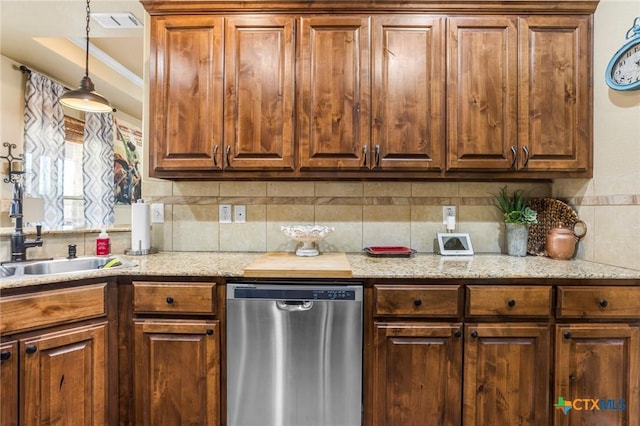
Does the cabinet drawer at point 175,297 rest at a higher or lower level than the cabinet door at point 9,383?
higher

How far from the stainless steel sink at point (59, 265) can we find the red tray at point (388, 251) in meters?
1.32

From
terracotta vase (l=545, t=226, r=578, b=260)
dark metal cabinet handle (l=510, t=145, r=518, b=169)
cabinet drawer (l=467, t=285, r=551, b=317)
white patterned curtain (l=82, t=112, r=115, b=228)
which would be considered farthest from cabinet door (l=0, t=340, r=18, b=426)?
white patterned curtain (l=82, t=112, r=115, b=228)

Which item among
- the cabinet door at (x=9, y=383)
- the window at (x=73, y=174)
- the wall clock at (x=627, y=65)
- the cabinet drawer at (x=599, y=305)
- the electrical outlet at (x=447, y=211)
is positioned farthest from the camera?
the window at (x=73, y=174)

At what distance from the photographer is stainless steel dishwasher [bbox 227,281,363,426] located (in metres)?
1.37

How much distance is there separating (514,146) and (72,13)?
9.92 feet

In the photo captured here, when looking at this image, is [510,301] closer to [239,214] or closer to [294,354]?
[294,354]

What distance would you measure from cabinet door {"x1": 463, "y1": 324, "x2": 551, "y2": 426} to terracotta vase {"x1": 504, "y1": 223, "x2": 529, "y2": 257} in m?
0.61

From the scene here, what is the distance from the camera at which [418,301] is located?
53.9 inches

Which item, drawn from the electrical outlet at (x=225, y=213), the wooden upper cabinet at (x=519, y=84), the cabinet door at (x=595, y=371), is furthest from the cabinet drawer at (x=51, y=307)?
the cabinet door at (x=595, y=371)

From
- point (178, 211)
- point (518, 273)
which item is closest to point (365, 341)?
point (518, 273)

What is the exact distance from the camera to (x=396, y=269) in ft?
4.81

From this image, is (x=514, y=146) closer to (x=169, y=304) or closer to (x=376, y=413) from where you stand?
(x=376, y=413)

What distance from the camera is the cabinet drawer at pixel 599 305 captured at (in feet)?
4.46

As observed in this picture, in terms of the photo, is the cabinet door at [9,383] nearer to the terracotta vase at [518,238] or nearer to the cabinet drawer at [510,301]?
the cabinet drawer at [510,301]
